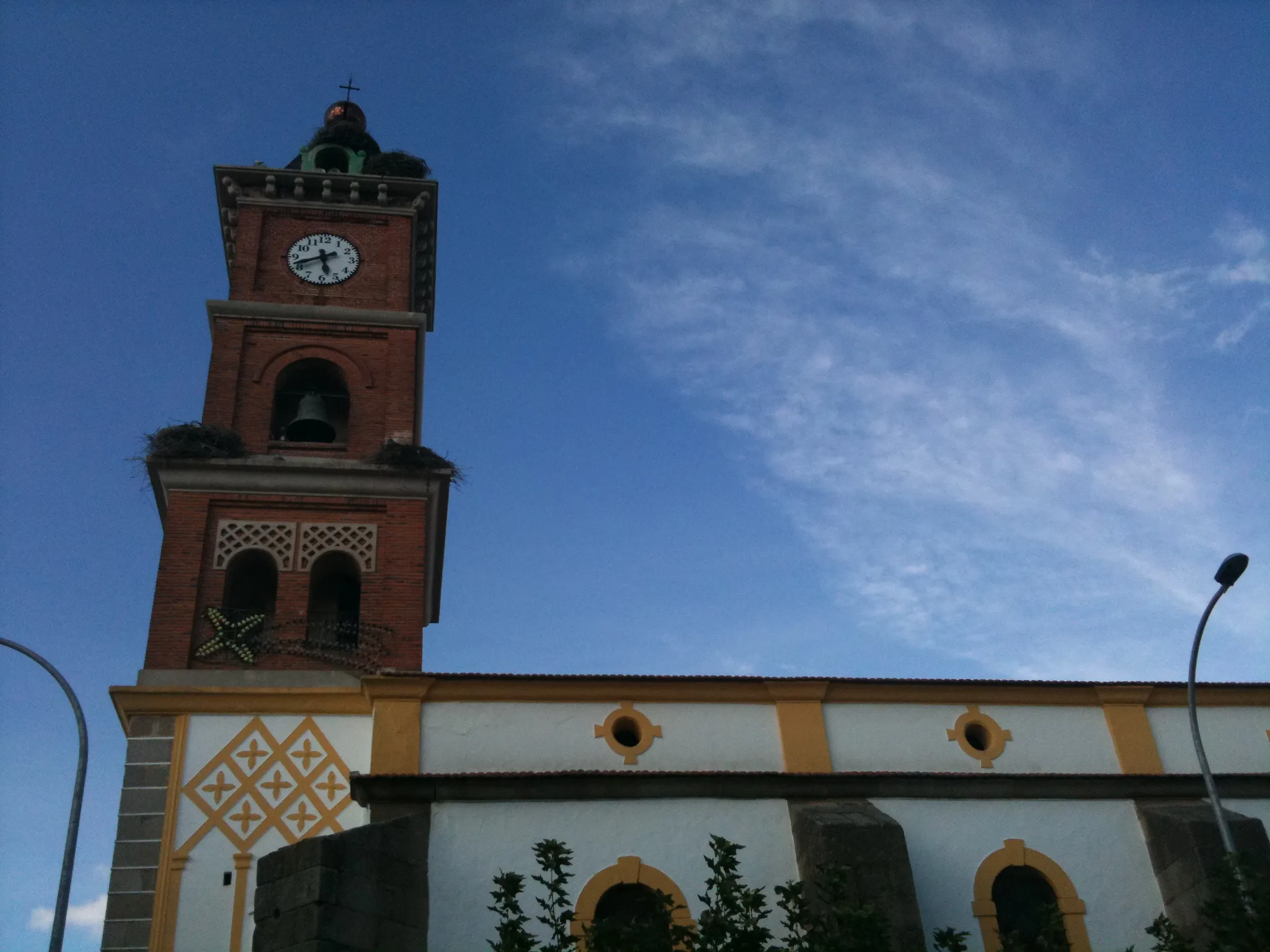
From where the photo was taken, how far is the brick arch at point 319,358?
2162 centimetres

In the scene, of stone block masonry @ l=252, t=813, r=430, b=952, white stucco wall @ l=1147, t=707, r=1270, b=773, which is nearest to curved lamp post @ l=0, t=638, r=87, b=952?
stone block masonry @ l=252, t=813, r=430, b=952

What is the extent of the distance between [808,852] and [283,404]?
11.9m

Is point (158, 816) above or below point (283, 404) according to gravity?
below

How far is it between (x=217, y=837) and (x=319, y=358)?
29.9ft

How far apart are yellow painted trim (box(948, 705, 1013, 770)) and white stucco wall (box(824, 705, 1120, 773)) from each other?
5cm

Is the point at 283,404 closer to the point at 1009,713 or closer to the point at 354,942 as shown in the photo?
the point at 354,942

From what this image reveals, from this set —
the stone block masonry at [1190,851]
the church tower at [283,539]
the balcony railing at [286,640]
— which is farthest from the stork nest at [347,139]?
the stone block masonry at [1190,851]

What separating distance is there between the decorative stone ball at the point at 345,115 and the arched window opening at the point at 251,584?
1158cm

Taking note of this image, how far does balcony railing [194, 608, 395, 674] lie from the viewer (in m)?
17.7

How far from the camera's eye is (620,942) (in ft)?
35.1

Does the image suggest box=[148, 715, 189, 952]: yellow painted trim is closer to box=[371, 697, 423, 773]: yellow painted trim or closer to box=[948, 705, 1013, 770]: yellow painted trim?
box=[371, 697, 423, 773]: yellow painted trim

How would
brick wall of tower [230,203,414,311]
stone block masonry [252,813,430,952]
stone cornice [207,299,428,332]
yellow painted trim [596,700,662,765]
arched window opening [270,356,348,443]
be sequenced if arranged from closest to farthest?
stone block masonry [252,813,430,952] → yellow painted trim [596,700,662,765] → arched window opening [270,356,348,443] → stone cornice [207,299,428,332] → brick wall of tower [230,203,414,311]

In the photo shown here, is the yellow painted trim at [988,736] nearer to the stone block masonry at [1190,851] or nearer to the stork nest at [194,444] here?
the stone block masonry at [1190,851]

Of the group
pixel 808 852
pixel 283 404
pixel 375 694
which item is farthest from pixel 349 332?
pixel 808 852
